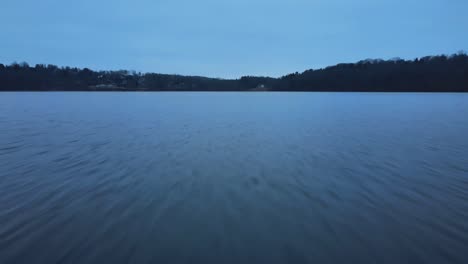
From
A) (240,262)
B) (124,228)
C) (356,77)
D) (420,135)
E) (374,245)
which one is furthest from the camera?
(356,77)

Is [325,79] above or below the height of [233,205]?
above

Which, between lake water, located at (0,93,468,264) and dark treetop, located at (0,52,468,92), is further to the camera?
dark treetop, located at (0,52,468,92)

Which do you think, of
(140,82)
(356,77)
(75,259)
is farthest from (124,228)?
(140,82)

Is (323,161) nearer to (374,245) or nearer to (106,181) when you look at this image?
(374,245)

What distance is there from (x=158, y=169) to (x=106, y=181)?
190 cm

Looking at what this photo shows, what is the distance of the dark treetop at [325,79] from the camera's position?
125m

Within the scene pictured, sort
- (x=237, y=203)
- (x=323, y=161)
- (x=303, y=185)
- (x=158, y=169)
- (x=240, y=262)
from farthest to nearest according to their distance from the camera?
(x=323, y=161) < (x=158, y=169) < (x=303, y=185) < (x=237, y=203) < (x=240, y=262)

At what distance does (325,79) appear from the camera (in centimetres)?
16150

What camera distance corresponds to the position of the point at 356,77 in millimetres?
150375

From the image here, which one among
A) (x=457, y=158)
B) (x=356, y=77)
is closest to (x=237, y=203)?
(x=457, y=158)

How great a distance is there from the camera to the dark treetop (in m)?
125

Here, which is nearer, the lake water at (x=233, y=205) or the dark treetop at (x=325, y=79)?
the lake water at (x=233, y=205)

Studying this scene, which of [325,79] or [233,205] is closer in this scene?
[233,205]

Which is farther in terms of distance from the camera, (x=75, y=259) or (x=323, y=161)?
(x=323, y=161)
